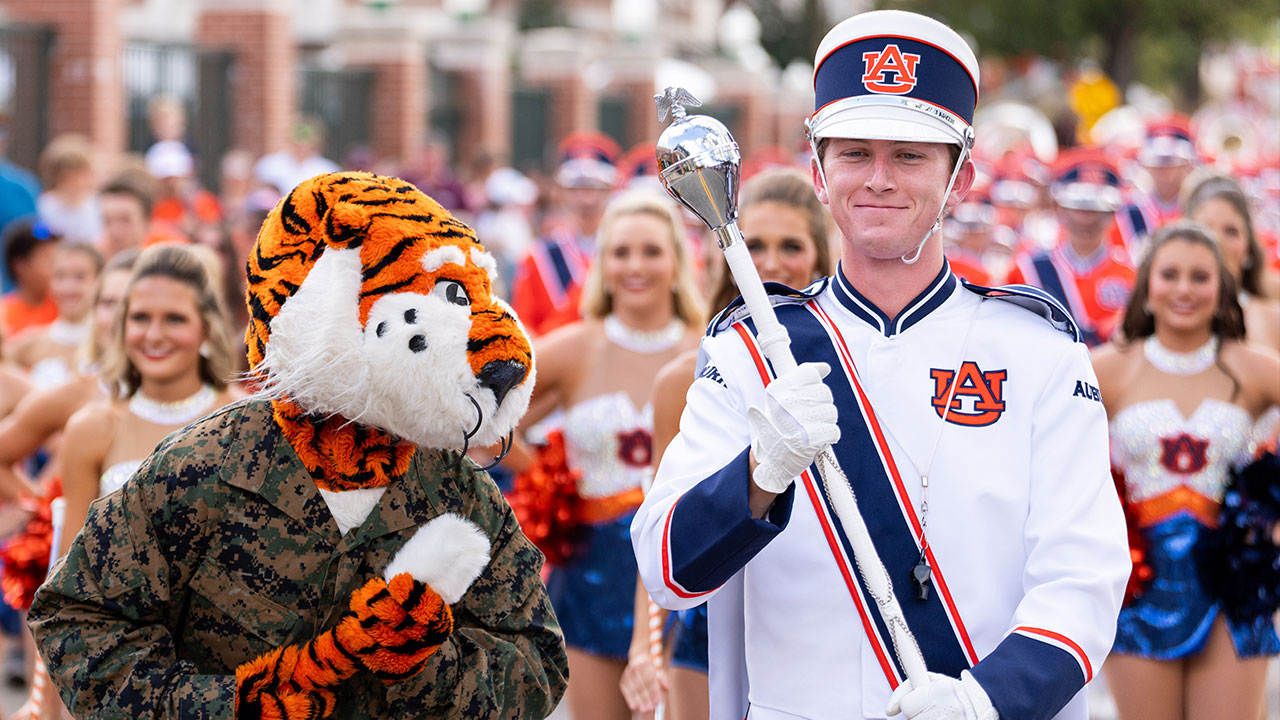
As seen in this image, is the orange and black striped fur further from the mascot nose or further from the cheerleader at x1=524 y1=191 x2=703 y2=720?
the cheerleader at x1=524 y1=191 x2=703 y2=720

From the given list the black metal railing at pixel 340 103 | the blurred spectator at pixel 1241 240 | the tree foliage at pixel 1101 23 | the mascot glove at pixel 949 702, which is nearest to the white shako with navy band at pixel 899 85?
the mascot glove at pixel 949 702

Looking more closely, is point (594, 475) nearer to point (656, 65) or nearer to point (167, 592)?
point (167, 592)

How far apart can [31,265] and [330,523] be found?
5.82m

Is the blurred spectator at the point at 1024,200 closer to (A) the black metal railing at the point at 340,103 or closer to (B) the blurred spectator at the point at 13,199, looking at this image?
(B) the blurred spectator at the point at 13,199

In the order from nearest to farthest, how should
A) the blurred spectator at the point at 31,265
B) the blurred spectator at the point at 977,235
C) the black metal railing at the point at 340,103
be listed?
the blurred spectator at the point at 31,265, the blurred spectator at the point at 977,235, the black metal railing at the point at 340,103

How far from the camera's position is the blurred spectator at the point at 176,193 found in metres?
11.0

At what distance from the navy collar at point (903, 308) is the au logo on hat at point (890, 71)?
33cm

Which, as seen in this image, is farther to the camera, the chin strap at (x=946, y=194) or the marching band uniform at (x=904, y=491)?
the chin strap at (x=946, y=194)

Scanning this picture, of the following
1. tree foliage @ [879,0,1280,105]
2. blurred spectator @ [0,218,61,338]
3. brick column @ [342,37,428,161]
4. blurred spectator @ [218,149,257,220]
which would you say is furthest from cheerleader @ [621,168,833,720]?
tree foliage @ [879,0,1280,105]

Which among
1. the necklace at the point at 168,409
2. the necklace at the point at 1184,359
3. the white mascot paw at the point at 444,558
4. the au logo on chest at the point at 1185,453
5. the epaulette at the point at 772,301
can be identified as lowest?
the au logo on chest at the point at 1185,453

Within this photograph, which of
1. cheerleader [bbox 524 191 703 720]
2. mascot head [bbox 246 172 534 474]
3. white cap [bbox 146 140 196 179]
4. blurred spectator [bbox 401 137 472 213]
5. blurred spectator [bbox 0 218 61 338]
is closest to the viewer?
mascot head [bbox 246 172 534 474]

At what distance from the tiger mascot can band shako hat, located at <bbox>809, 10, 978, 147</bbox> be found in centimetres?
69

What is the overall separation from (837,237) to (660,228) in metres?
0.65

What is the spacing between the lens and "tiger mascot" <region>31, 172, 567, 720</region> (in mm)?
2574
